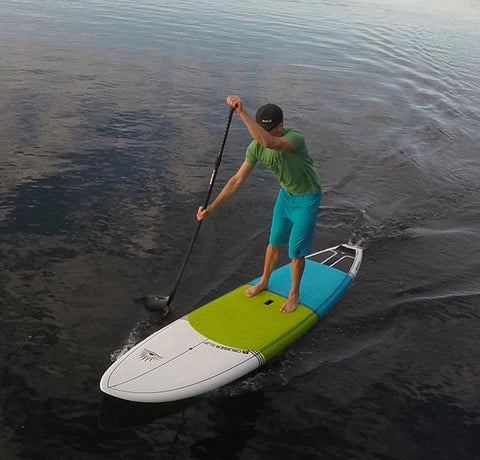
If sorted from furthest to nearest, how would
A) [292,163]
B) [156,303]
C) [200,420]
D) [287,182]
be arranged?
[156,303]
[287,182]
[292,163]
[200,420]

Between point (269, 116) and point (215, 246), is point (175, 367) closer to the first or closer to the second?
point (269, 116)

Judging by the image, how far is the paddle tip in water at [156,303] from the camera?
7918mm

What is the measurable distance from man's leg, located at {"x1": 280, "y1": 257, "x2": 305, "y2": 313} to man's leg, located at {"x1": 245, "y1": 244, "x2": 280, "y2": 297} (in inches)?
12.0

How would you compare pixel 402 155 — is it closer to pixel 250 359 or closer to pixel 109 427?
pixel 250 359

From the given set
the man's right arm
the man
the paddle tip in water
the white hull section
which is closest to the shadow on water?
the white hull section

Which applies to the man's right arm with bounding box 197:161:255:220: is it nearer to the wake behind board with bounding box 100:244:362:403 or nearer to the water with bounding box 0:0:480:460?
the wake behind board with bounding box 100:244:362:403

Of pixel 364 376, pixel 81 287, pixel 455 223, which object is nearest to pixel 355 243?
pixel 455 223

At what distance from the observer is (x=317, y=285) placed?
8.35 meters

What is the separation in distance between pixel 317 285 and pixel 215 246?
2350mm

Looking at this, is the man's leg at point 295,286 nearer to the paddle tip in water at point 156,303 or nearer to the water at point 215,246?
the water at point 215,246

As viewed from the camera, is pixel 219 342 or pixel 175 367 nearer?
pixel 175 367

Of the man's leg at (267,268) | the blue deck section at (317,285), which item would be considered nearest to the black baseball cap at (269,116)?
the man's leg at (267,268)

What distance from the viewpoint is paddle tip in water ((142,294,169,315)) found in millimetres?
7918

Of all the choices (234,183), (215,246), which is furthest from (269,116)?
(215,246)
